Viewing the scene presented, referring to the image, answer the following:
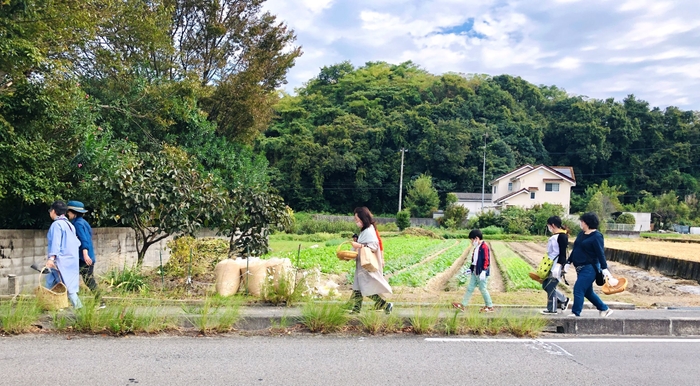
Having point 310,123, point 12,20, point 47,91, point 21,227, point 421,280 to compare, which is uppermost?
point 310,123

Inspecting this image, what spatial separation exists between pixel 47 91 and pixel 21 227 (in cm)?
312

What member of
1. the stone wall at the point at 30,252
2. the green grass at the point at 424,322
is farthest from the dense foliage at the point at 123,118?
the green grass at the point at 424,322

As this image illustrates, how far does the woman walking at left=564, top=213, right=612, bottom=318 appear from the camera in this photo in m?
7.33

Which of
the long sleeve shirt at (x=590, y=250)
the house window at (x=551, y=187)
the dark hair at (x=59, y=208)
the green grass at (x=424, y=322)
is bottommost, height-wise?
the green grass at (x=424, y=322)

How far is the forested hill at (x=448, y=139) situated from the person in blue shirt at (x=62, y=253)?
156 feet

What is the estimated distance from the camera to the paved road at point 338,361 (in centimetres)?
484

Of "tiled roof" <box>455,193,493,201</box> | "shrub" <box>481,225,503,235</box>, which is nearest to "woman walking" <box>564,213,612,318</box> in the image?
"shrub" <box>481,225,503,235</box>

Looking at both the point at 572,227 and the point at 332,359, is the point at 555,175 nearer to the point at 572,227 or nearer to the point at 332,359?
the point at 572,227

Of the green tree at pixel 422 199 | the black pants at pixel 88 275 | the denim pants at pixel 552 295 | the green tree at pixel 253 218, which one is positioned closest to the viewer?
the denim pants at pixel 552 295

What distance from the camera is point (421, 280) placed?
13797 mm

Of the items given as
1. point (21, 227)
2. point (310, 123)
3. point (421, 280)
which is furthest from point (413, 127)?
point (21, 227)

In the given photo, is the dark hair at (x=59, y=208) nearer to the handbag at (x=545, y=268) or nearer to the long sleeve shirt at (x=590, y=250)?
the handbag at (x=545, y=268)

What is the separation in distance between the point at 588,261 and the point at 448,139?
5407cm

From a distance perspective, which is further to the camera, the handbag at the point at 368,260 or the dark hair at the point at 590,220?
the dark hair at the point at 590,220
